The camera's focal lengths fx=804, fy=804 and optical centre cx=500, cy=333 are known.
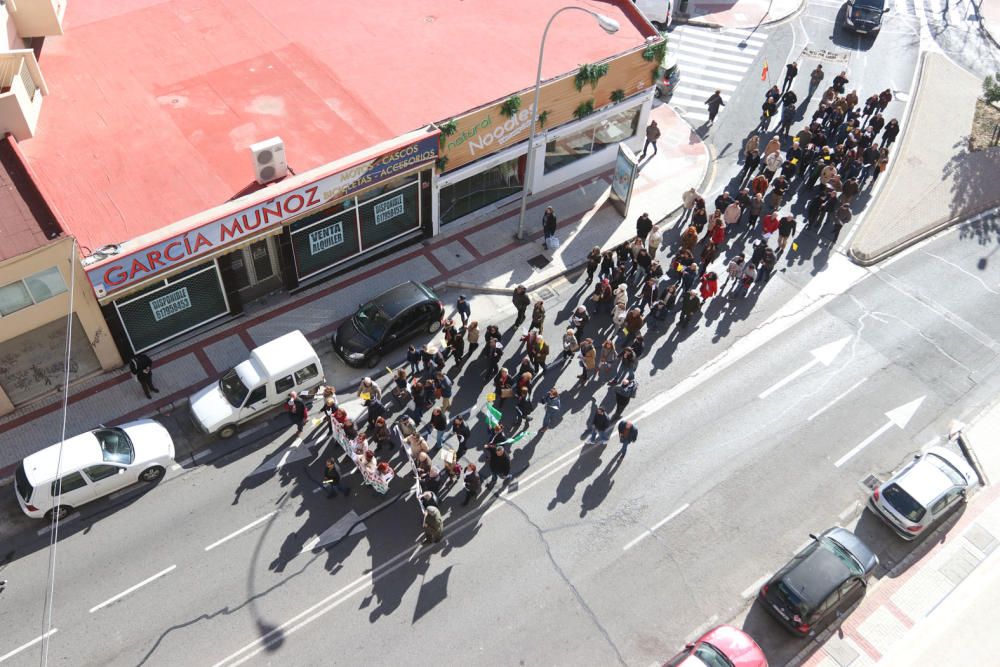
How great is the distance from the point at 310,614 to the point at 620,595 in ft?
23.6

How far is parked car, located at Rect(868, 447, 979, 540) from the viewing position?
20188 millimetres

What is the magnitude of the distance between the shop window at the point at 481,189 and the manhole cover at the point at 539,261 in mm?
3112

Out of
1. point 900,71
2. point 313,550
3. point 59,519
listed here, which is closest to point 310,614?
point 313,550

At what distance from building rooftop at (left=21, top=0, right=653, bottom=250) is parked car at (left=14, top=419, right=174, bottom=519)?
496cm

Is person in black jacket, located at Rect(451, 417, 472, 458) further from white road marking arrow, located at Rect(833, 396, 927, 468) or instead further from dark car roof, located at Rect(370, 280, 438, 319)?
white road marking arrow, located at Rect(833, 396, 927, 468)

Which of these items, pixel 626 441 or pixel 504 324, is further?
pixel 504 324

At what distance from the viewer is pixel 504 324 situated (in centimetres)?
2545

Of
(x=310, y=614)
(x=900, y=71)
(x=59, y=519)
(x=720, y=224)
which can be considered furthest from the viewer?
(x=900, y=71)

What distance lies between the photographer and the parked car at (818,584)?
18.1 metres

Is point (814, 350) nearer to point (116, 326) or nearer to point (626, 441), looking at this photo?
point (626, 441)

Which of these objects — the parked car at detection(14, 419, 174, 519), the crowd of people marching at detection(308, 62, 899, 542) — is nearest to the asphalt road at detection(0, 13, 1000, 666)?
the parked car at detection(14, 419, 174, 519)

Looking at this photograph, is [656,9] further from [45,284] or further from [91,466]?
[91,466]

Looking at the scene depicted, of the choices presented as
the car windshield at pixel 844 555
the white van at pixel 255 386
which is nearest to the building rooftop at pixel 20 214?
the white van at pixel 255 386

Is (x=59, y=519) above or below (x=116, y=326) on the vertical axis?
below
